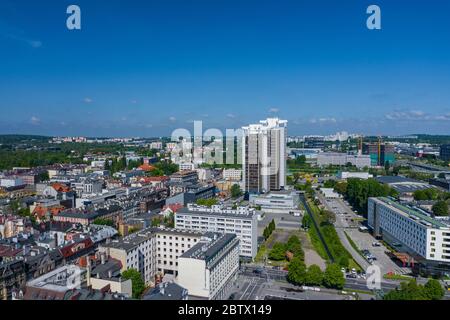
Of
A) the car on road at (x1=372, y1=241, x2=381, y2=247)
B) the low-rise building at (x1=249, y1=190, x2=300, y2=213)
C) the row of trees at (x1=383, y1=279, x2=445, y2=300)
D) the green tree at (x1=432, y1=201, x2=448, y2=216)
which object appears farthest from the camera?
the low-rise building at (x1=249, y1=190, x2=300, y2=213)

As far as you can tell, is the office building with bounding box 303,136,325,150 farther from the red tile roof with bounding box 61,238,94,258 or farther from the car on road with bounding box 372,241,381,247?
the red tile roof with bounding box 61,238,94,258

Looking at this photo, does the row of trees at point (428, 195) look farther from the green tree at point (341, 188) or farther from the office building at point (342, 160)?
the office building at point (342, 160)

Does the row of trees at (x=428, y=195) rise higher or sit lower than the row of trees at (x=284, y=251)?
higher

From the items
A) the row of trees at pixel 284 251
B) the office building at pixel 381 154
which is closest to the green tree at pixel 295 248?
the row of trees at pixel 284 251

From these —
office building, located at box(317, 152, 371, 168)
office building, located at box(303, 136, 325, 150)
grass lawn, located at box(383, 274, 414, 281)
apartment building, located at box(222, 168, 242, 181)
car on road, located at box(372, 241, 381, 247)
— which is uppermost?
office building, located at box(303, 136, 325, 150)

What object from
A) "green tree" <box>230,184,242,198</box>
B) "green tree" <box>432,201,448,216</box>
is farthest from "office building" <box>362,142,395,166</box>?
"green tree" <box>432,201,448,216</box>
